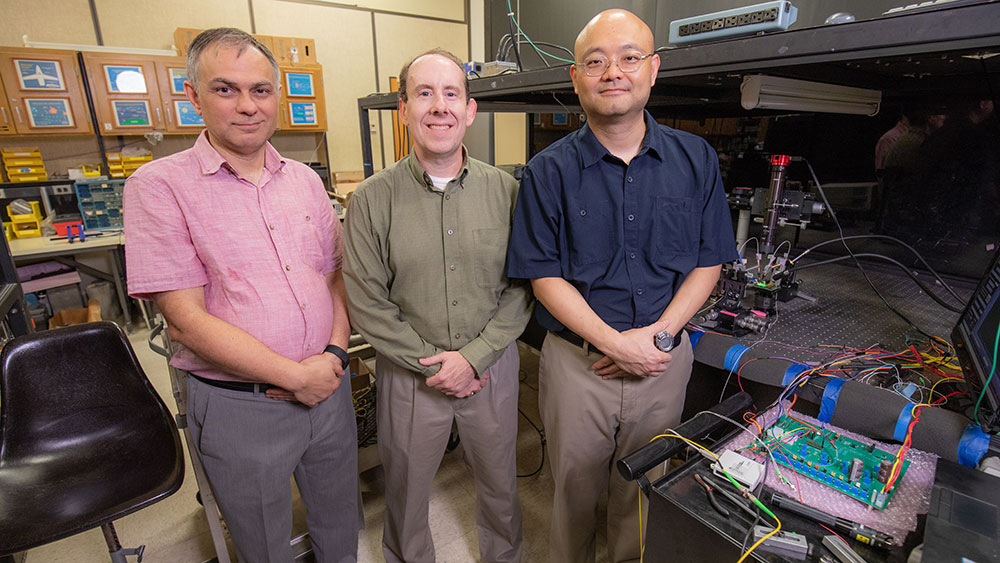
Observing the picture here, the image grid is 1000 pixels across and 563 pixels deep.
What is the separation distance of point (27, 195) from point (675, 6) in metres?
5.06

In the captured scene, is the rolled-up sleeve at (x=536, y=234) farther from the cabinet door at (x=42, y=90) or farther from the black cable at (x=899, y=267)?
the cabinet door at (x=42, y=90)

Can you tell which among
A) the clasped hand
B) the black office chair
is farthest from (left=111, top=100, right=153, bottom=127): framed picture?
the clasped hand

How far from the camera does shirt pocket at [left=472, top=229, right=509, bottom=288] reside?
1341 mm

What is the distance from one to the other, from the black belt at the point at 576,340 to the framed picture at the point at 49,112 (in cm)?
470

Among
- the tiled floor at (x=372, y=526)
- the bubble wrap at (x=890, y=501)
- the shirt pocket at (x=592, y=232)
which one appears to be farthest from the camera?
the tiled floor at (x=372, y=526)

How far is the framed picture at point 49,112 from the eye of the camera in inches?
146

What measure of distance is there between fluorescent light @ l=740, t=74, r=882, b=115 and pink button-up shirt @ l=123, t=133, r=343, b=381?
53.5 inches

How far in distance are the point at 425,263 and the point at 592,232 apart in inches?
18.4

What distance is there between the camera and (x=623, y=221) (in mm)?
1247

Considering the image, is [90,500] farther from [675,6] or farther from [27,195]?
[27,195]

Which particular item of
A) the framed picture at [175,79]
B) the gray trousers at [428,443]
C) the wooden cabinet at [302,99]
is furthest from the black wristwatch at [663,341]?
the framed picture at [175,79]

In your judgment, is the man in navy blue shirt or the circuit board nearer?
the circuit board

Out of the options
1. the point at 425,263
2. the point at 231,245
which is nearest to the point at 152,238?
the point at 231,245

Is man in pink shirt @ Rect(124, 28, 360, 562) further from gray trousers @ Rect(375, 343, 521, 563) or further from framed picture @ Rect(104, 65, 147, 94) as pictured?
framed picture @ Rect(104, 65, 147, 94)
